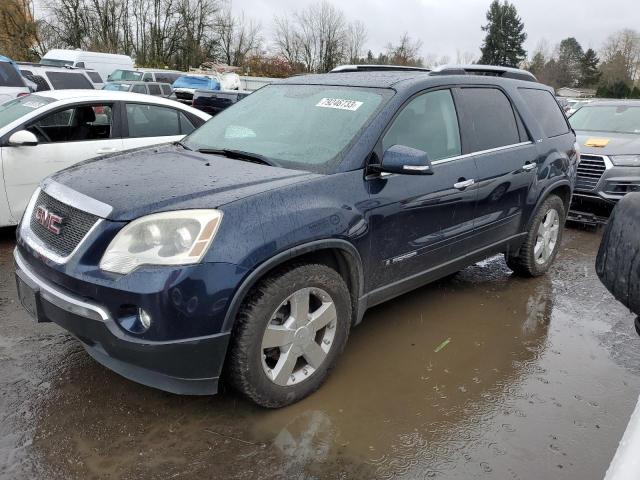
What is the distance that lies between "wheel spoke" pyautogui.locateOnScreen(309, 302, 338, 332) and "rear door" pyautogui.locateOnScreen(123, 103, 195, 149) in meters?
3.64

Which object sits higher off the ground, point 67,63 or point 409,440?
point 67,63

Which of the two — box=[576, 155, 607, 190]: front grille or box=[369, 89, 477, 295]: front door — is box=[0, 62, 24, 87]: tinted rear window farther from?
box=[576, 155, 607, 190]: front grille

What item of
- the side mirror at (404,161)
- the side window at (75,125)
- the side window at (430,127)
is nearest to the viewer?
the side mirror at (404,161)

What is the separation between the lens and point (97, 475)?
2342mm

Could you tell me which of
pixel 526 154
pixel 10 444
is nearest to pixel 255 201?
pixel 10 444

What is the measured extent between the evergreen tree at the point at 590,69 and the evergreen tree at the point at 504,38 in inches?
532

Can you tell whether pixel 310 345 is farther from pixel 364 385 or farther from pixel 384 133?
pixel 384 133

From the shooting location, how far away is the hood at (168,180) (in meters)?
2.50

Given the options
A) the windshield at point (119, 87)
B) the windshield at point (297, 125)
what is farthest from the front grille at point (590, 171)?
the windshield at point (119, 87)

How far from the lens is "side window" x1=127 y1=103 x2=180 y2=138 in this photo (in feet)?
19.5

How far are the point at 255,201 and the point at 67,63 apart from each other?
2580cm

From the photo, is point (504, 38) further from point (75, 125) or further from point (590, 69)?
point (75, 125)

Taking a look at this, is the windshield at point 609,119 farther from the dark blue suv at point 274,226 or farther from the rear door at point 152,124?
the rear door at point 152,124

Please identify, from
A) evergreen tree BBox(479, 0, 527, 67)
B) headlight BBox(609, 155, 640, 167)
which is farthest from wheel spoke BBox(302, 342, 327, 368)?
evergreen tree BBox(479, 0, 527, 67)
